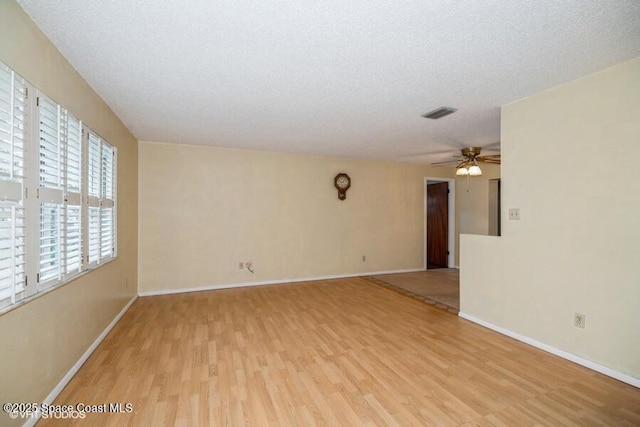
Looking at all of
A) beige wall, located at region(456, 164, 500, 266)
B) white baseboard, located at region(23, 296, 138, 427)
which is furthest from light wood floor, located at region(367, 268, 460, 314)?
white baseboard, located at region(23, 296, 138, 427)

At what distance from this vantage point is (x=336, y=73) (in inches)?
84.5

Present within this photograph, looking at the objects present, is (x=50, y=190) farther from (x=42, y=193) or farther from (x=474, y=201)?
(x=474, y=201)

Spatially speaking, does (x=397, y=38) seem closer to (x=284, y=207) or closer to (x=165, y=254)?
(x=284, y=207)

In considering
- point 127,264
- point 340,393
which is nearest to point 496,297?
point 340,393

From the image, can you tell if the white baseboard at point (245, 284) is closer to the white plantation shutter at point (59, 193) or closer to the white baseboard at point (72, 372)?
the white baseboard at point (72, 372)

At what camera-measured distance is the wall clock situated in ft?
17.4

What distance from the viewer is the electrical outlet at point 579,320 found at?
2.27 metres

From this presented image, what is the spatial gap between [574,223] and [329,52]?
8.19 ft

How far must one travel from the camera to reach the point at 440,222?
639 cm

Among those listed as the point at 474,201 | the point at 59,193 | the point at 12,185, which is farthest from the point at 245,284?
the point at 474,201

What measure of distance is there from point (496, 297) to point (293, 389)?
2.36 metres

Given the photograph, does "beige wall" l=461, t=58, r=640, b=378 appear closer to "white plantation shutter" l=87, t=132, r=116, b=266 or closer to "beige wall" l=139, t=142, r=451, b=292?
"beige wall" l=139, t=142, r=451, b=292

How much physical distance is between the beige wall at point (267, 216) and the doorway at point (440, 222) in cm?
44

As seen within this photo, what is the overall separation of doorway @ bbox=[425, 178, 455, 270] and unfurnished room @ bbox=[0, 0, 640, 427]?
7.88 ft
